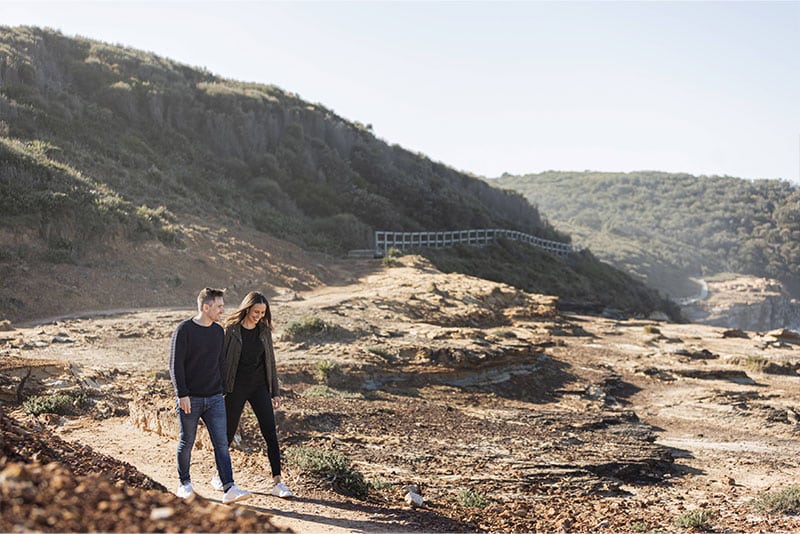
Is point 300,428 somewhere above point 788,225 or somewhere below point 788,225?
below

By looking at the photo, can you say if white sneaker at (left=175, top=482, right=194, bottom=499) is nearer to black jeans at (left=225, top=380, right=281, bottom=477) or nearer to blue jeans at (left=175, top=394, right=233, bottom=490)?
blue jeans at (left=175, top=394, right=233, bottom=490)

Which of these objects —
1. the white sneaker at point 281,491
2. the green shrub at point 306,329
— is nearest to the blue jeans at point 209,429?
the white sneaker at point 281,491

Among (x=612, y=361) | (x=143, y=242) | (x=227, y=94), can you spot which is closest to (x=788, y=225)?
(x=227, y=94)

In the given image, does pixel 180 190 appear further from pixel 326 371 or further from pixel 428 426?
pixel 428 426

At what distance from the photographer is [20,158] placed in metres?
21.5

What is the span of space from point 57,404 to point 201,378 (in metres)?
3.80

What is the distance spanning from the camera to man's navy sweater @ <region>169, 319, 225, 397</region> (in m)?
5.68

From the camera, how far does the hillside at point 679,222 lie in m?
78.4

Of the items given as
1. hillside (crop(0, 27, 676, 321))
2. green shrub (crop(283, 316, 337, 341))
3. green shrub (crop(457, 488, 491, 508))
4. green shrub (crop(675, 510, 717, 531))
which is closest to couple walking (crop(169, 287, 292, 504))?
green shrub (crop(457, 488, 491, 508))

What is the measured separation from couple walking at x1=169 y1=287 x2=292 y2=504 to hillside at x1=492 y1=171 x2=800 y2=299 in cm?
5684

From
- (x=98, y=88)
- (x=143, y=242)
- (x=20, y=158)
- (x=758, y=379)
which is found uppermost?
(x=98, y=88)

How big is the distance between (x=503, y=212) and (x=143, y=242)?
33.9m

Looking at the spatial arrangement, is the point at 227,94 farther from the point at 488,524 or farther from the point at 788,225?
the point at 788,225

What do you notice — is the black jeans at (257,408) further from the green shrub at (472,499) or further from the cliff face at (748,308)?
the cliff face at (748,308)
